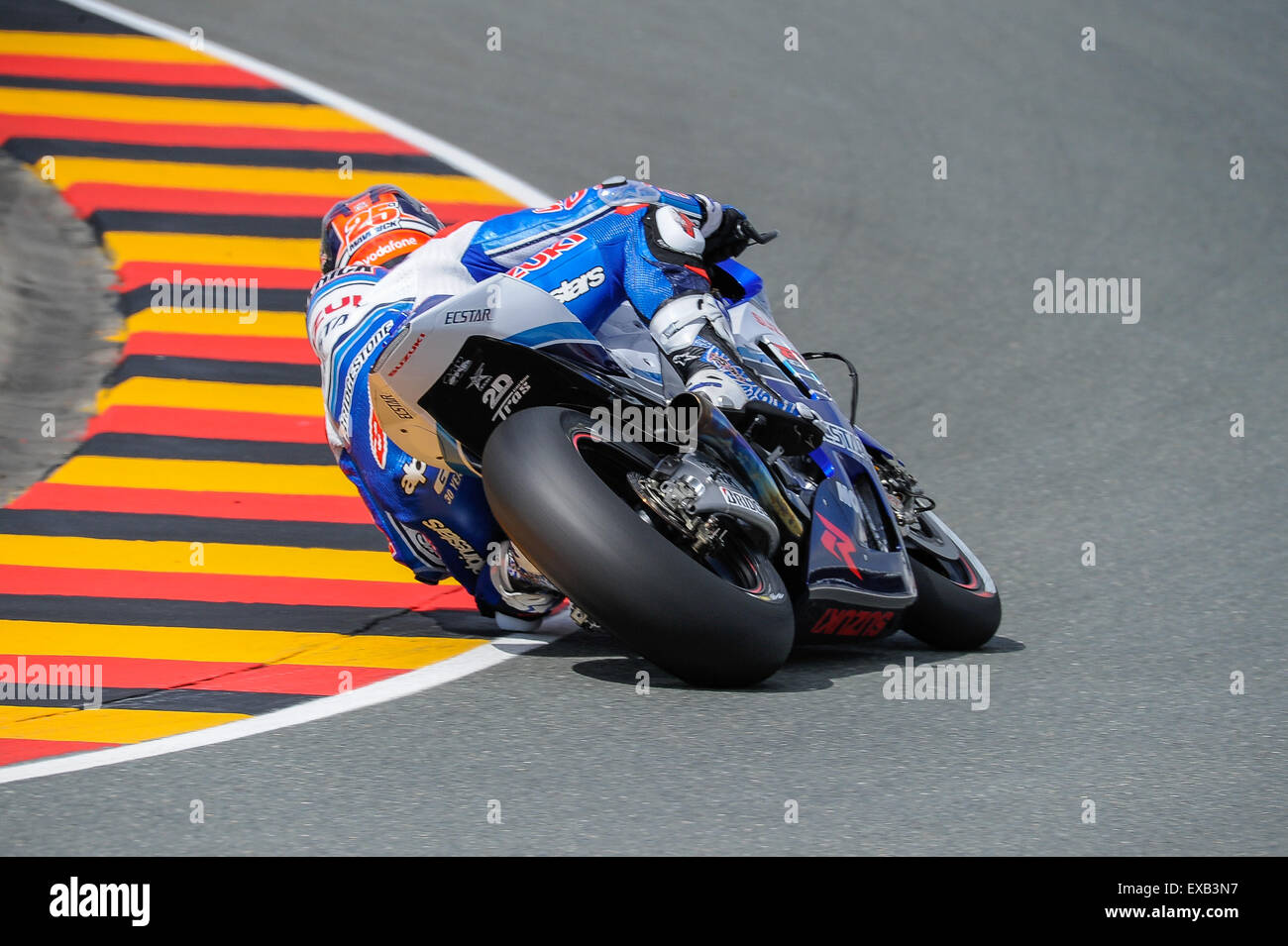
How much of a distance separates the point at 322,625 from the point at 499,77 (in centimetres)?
692

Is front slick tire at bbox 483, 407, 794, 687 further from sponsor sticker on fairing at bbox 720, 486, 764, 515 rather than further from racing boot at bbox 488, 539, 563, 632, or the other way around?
racing boot at bbox 488, 539, 563, 632

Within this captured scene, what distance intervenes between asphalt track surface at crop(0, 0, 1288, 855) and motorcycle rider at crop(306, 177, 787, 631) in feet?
1.26

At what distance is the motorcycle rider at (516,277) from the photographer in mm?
4828

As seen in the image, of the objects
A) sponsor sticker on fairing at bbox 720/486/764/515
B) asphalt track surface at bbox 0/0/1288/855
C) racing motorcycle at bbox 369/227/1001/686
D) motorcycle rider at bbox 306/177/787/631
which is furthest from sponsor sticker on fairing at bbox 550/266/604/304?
asphalt track surface at bbox 0/0/1288/855

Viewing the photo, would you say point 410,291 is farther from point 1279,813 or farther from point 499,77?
point 499,77

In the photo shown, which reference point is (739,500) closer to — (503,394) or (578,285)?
(503,394)

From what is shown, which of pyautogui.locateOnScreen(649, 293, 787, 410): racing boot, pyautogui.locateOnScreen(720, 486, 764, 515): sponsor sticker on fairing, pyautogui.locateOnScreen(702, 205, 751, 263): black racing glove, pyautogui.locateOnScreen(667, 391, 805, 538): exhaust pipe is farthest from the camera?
pyautogui.locateOnScreen(702, 205, 751, 263): black racing glove

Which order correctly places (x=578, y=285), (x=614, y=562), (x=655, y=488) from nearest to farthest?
1. (x=614, y=562)
2. (x=655, y=488)
3. (x=578, y=285)

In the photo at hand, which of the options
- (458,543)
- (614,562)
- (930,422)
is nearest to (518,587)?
(458,543)

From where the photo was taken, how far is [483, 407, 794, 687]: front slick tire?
13.8 ft

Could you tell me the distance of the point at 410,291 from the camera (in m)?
5.28

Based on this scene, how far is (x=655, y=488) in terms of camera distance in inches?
175

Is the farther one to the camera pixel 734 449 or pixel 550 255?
pixel 550 255

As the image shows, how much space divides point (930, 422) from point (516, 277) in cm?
332
